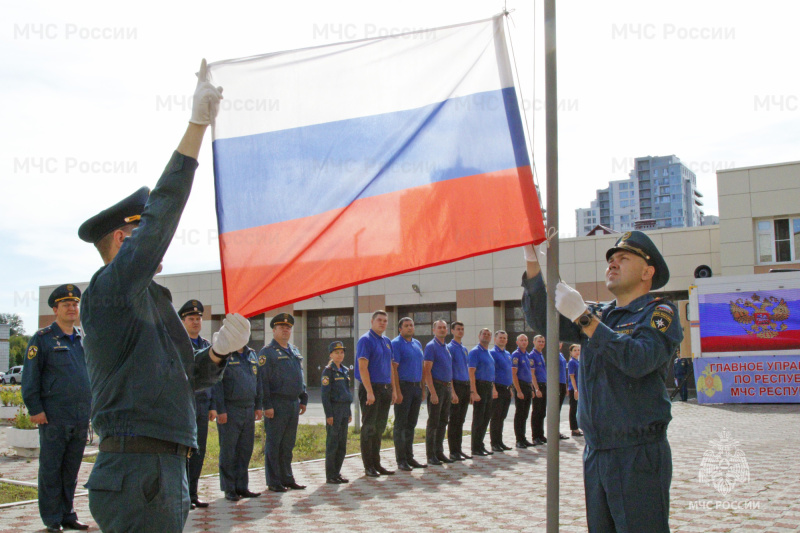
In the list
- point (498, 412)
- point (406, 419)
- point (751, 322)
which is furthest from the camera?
point (751, 322)

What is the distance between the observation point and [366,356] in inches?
386

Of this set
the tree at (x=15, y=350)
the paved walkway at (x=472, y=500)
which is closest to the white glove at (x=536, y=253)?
the paved walkway at (x=472, y=500)

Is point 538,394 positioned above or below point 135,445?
below

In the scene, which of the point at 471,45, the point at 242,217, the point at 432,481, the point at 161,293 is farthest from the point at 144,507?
the point at 432,481

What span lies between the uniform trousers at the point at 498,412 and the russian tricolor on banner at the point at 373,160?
9.21m

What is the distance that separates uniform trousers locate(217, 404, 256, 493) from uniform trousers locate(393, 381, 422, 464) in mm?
2703

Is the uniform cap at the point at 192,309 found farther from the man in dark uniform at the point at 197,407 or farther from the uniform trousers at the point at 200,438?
the uniform trousers at the point at 200,438

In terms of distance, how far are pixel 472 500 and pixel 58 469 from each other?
4.18 meters

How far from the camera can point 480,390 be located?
40.4ft

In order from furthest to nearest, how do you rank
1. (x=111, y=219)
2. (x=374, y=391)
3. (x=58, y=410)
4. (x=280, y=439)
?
(x=374, y=391)
(x=280, y=439)
(x=58, y=410)
(x=111, y=219)

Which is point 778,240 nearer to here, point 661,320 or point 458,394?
point 458,394

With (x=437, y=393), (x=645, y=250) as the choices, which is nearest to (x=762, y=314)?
(x=437, y=393)

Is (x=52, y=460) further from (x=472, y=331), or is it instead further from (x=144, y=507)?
(x=472, y=331)

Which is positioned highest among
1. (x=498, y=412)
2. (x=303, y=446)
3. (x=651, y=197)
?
(x=651, y=197)
